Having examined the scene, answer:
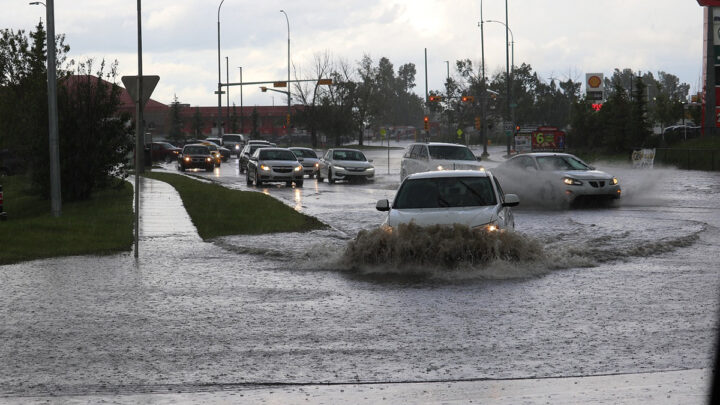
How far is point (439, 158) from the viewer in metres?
33.8

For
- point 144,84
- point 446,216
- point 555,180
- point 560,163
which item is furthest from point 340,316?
point 560,163

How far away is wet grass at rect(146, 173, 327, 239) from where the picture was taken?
21.1 meters

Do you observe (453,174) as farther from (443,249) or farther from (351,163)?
(351,163)

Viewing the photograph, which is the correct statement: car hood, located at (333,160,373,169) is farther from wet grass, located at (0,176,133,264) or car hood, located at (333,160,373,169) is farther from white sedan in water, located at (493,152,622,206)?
white sedan in water, located at (493,152,622,206)

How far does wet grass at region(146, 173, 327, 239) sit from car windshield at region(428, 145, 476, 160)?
6.25 metres

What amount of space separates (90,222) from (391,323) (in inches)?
562

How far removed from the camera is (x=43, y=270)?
14.8 metres

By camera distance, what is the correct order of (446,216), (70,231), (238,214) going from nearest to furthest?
1. (446,216)
2. (70,231)
3. (238,214)

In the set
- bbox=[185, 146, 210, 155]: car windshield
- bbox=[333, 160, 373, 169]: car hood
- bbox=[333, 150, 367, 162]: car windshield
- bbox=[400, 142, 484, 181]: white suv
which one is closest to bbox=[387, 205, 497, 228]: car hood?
bbox=[400, 142, 484, 181]: white suv

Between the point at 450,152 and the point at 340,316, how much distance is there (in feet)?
79.9

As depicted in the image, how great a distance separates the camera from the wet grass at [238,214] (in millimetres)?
21109

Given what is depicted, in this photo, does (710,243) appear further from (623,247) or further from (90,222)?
(90,222)

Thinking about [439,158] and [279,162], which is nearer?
[439,158]

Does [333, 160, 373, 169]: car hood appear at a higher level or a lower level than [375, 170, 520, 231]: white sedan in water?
higher
